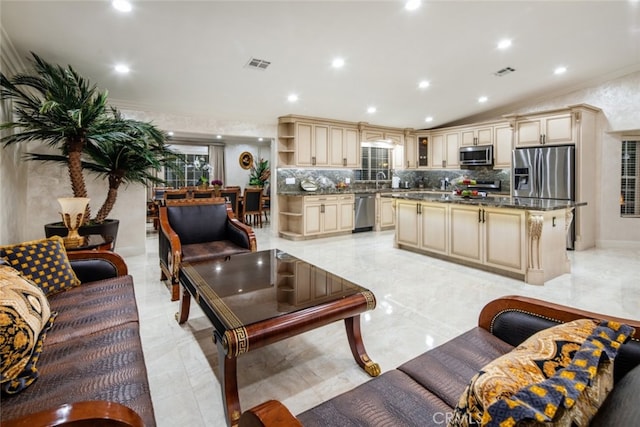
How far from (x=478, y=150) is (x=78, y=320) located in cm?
714

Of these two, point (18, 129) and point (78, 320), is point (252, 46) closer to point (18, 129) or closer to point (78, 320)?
point (18, 129)

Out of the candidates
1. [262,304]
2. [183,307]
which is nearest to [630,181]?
[262,304]

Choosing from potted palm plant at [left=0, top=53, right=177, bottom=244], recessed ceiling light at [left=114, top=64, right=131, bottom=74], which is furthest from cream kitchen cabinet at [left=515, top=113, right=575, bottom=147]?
recessed ceiling light at [left=114, top=64, right=131, bottom=74]

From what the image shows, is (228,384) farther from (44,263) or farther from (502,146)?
(502,146)

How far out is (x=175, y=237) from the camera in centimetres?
290

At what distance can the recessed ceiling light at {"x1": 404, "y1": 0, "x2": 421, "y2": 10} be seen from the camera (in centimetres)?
308

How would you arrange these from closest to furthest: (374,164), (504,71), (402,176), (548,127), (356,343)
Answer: (356,343), (504,71), (548,127), (374,164), (402,176)

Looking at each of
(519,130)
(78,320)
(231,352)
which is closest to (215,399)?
(231,352)

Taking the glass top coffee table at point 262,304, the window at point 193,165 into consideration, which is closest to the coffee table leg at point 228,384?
the glass top coffee table at point 262,304

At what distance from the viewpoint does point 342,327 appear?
245 cm

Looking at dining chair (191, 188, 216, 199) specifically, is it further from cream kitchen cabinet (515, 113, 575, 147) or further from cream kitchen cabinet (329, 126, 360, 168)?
cream kitchen cabinet (515, 113, 575, 147)

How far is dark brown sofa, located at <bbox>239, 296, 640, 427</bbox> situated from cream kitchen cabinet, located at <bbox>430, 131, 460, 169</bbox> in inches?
259

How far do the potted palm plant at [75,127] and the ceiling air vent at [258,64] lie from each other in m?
1.51

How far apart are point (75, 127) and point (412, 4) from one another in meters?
3.62
